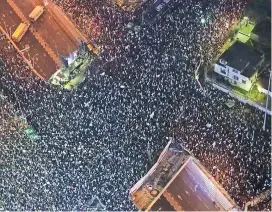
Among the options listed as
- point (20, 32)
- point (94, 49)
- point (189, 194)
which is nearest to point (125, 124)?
point (189, 194)

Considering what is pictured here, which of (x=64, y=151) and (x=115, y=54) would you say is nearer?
(x=64, y=151)

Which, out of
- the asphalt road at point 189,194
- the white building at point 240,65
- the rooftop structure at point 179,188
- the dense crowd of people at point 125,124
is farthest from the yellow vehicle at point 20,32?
the asphalt road at point 189,194

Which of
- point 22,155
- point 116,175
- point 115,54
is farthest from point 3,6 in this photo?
point 116,175

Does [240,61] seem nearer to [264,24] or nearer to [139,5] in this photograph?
→ [264,24]

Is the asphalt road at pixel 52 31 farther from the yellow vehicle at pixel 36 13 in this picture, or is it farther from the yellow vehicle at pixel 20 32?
the yellow vehicle at pixel 20 32

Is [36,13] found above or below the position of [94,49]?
above

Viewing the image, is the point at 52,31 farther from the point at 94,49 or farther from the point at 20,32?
the point at 94,49
